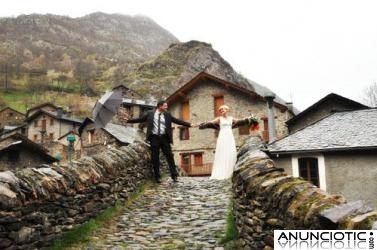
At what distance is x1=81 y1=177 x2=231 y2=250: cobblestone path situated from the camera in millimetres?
6629

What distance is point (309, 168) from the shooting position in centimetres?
1867

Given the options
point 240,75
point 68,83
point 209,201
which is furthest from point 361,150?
point 68,83

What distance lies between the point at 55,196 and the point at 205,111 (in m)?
30.4

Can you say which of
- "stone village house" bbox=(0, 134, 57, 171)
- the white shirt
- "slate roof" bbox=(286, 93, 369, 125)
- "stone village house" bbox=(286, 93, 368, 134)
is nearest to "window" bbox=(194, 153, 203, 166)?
"stone village house" bbox=(286, 93, 368, 134)

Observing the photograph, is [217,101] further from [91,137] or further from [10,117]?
[10,117]

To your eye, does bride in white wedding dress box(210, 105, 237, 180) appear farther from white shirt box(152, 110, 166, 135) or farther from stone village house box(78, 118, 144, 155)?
stone village house box(78, 118, 144, 155)

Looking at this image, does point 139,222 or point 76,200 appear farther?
point 139,222

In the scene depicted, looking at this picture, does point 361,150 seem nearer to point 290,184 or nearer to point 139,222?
point 139,222

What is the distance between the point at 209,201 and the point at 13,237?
4.49 m

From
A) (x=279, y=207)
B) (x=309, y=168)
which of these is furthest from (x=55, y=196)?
(x=309, y=168)

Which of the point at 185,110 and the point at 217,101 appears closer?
the point at 217,101

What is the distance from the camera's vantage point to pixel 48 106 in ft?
240

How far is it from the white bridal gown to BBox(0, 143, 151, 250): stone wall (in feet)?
8.04

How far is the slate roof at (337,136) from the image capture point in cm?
1714
